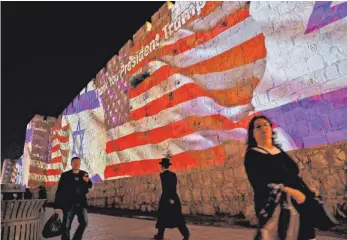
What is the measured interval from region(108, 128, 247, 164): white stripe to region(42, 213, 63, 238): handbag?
3.81 meters

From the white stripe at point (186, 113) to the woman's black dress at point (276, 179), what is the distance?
4.13 meters

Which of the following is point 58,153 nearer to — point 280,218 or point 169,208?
point 169,208

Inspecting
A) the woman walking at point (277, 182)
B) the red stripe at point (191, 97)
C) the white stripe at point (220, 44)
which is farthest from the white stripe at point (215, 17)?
the woman walking at point (277, 182)

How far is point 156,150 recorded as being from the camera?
901cm

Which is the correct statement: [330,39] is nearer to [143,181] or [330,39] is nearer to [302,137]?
[302,137]

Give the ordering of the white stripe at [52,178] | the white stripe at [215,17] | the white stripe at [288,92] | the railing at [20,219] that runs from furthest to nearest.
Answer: the white stripe at [52,178], the white stripe at [215,17], the white stripe at [288,92], the railing at [20,219]

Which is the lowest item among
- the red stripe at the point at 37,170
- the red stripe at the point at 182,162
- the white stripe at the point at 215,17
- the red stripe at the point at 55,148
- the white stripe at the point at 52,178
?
the red stripe at the point at 182,162

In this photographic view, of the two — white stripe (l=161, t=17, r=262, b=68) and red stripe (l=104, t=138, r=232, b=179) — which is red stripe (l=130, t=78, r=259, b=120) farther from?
red stripe (l=104, t=138, r=232, b=179)

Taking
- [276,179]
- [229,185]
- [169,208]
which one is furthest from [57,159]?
[276,179]

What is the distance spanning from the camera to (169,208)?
4.76 meters

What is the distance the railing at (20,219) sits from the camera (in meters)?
2.96

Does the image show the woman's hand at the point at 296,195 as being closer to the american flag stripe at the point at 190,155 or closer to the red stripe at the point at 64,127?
the american flag stripe at the point at 190,155

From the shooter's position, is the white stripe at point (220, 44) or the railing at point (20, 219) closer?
the railing at point (20, 219)

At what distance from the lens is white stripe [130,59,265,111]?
6.31m
